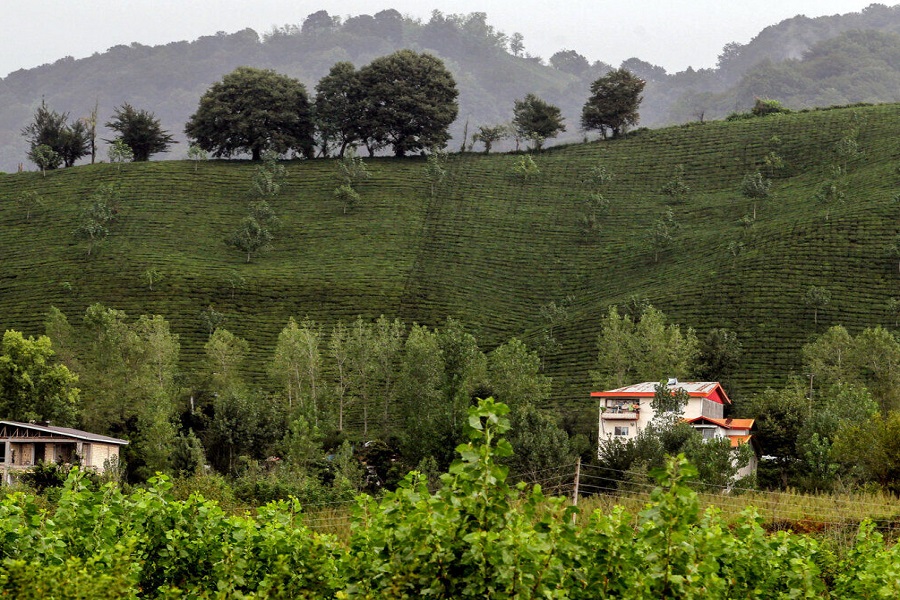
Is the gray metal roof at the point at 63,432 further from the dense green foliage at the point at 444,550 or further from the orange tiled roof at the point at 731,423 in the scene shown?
the dense green foliage at the point at 444,550

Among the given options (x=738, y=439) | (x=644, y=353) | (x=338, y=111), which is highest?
(x=338, y=111)

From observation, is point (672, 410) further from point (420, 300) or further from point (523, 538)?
point (523, 538)

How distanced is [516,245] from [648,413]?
156 ft

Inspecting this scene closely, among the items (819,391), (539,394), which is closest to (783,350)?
(819,391)

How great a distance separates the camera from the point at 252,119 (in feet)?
449

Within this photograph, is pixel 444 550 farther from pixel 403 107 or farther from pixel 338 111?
pixel 338 111

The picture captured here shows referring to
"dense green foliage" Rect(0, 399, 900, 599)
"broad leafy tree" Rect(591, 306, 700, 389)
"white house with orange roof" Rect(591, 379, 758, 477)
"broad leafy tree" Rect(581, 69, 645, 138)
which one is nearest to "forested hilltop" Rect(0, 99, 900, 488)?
"broad leafy tree" Rect(591, 306, 700, 389)

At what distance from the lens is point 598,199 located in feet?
391

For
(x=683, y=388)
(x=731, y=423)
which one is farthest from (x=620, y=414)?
(x=731, y=423)

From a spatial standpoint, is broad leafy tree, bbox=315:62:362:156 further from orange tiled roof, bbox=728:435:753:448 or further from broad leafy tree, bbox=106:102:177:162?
orange tiled roof, bbox=728:435:753:448

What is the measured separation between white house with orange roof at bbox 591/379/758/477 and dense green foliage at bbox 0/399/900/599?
4756 centimetres

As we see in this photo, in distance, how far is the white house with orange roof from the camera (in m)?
65.9

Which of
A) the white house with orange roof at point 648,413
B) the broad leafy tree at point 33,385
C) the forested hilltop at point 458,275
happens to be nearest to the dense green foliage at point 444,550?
the forested hilltop at point 458,275

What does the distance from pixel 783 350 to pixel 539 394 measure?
74.4ft
